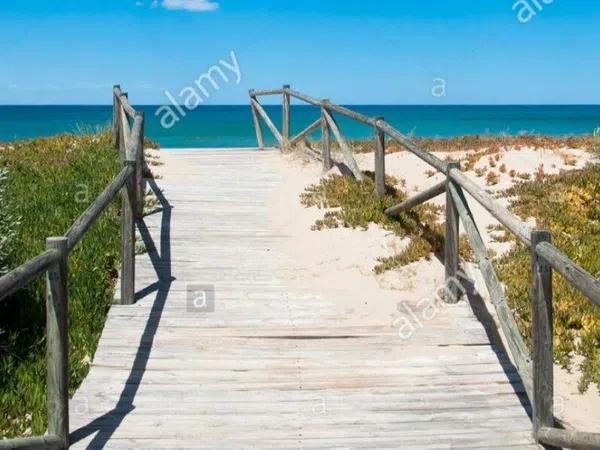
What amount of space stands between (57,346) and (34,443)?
0.61 meters

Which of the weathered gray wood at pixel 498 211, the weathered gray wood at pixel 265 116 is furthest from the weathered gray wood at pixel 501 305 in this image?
the weathered gray wood at pixel 265 116

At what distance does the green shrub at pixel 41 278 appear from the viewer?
5.64 meters

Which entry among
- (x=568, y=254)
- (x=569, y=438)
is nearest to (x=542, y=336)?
(x=569, y=438)

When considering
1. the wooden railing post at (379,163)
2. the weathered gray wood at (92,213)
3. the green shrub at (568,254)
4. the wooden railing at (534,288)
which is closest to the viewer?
the wooden railing at (534,288)

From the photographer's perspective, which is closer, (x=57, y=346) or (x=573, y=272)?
(x=573, y=272)

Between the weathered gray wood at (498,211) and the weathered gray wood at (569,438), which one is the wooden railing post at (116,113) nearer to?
the weathered gray wood at (498,211)

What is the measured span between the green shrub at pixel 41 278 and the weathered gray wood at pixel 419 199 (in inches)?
134

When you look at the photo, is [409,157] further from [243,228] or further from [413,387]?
[413,387]

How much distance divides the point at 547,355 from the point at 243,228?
224 inches

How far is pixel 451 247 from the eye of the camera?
738 cm

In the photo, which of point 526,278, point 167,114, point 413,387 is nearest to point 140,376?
point 413,387

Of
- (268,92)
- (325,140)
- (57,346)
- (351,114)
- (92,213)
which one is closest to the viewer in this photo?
(57,346)

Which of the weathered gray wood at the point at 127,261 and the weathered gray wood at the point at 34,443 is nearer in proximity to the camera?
the weathered gray wood at the point at 34,443

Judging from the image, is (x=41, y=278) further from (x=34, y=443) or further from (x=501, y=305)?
(x=501, y=305)
